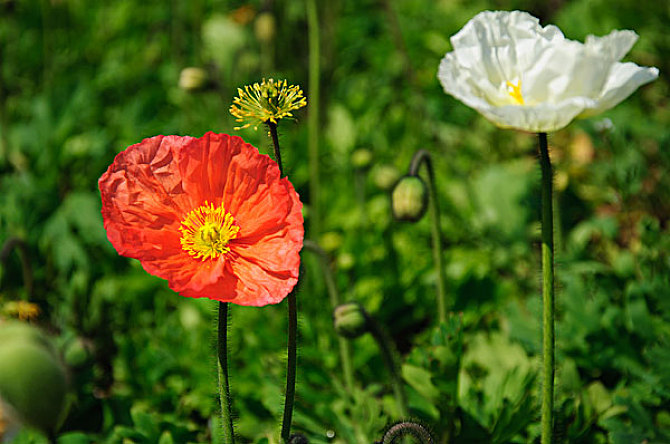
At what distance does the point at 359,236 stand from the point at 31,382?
4.57ft

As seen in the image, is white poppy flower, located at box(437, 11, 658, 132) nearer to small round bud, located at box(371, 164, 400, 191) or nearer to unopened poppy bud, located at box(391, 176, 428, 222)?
unopened poppy bud, located at box(391, 176, 428, 222)

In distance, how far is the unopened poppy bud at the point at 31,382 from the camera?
959 millimetres

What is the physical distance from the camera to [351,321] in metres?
1.42

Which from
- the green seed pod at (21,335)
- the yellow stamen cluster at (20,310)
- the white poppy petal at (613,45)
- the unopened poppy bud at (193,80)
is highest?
the unopened poppy bud at (193,80)

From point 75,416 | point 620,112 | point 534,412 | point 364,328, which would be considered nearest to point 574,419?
point 534,412

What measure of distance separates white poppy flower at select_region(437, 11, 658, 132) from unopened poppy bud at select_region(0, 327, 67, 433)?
29.3 inches

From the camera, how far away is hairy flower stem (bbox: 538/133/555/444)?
3.58ft

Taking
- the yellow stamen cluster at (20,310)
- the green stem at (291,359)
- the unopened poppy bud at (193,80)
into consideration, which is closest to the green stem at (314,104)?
the unopened poppy bud at (193,80)

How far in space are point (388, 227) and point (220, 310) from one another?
133 centimetres

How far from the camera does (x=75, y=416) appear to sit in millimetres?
1678

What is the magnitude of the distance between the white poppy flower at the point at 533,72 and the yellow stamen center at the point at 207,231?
1.36 ft

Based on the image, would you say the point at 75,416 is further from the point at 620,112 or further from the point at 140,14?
the point at 140,14

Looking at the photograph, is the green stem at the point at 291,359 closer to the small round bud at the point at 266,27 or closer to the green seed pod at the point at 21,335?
the green seed pod at the point at 21,335

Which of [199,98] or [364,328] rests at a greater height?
[199,98]
